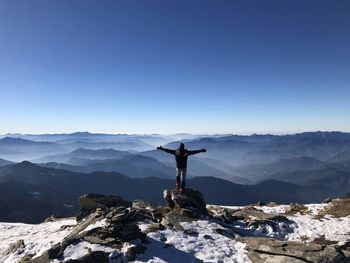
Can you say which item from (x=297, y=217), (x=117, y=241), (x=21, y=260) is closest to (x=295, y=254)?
(x=117, y=241)

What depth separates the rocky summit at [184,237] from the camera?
65.9ft

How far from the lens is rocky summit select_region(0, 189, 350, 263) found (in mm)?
20094

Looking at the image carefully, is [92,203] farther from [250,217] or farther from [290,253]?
[290,253]

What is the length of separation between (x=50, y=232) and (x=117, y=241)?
10.5m

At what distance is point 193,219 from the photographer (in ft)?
90.9

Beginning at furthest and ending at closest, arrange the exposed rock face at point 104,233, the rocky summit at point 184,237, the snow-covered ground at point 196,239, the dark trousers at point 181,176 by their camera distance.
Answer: the dark trousers at point 181,176
the exposed rock face at point 104,233
the snow-covered ground at point 196,239
the rocky summit at point 184,237

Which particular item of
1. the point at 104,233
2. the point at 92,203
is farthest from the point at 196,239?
the point at 92,203

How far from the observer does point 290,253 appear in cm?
1992

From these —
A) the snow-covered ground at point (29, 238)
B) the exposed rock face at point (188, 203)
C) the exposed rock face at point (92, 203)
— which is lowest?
the snow-covered ground at point (29, 238)

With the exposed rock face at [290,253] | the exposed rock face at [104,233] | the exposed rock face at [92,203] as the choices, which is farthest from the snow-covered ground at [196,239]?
the exposed rock face at [92,203]

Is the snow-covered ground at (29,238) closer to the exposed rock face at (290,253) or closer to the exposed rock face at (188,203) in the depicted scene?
the exposed rock face at (188,203)

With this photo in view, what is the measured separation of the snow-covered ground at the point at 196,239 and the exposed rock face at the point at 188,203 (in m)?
1.82

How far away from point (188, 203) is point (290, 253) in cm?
1212

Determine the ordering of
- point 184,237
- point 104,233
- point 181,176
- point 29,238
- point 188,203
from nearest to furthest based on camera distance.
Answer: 1. point 104,233
2. point 184,237
3. point 29,238
4. point 188,203
5. point 181,176
